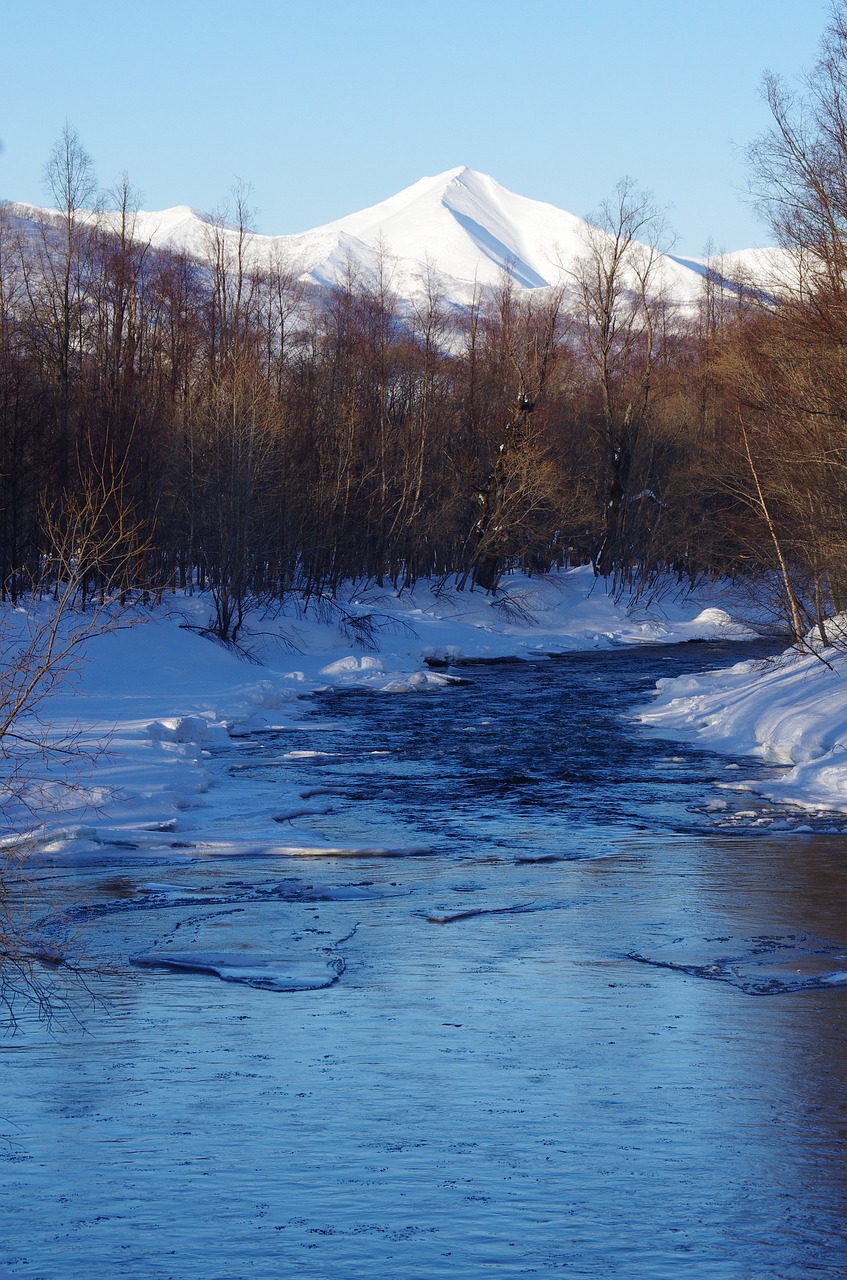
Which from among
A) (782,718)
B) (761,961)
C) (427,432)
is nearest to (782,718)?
(782,718)

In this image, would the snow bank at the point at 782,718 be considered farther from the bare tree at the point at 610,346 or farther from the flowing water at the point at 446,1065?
the bare tree at the point at 610,346

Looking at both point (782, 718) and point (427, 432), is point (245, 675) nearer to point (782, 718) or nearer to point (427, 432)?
point (782, 718)

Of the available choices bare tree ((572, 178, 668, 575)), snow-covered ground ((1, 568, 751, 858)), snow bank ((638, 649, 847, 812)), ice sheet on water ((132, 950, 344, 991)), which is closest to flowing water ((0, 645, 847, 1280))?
ice sheet on water ((132, 950, 344, 991))

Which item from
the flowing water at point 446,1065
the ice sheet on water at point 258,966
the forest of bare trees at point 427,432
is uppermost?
the forest of bare trees at point 427,432

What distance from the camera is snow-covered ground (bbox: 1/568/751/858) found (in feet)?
44.9

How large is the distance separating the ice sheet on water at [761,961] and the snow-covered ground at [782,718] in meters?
5.79

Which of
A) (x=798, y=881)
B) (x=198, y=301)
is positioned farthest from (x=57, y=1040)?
(x=198, y=301)

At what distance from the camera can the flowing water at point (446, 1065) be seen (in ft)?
16.8

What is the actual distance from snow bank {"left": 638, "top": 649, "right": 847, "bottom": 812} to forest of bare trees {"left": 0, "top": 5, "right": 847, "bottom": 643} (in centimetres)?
117

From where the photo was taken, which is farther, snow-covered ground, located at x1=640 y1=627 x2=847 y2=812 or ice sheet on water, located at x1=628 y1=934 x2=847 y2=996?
snow-covered ground, located at x1=640 y1=627 x2=847 y2=812

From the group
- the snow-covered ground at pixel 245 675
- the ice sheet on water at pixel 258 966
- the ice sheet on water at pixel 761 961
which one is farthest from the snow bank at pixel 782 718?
the ice sheet on water at pixel 258 966

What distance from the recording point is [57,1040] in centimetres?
731

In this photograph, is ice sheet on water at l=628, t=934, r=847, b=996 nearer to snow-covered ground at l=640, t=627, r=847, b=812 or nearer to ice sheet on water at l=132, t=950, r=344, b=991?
ice sheet on water at l=132, t=950, r=344, b=991

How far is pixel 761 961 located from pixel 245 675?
19701 millimetres
